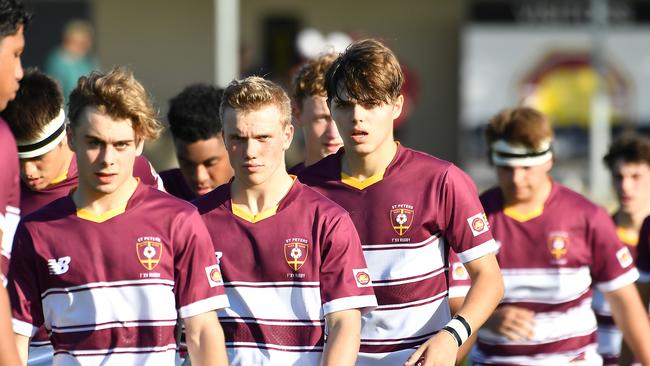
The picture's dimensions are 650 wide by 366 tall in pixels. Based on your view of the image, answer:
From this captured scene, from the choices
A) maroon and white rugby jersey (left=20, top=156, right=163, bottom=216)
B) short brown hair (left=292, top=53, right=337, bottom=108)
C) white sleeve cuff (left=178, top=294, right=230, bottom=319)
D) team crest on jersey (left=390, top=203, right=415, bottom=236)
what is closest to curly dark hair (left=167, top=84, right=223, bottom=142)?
short brown hair (left=292, top=53, right=337, bottom=108)

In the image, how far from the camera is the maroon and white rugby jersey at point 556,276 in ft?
22.1

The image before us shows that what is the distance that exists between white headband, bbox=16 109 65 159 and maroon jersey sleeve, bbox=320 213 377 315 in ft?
4.62

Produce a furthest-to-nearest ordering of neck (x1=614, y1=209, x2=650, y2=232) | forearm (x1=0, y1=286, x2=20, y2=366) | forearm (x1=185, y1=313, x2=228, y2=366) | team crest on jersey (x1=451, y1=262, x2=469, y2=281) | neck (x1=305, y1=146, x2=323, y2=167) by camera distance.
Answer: neck (x1=614, y1=209, x2=650, y2=232), neck (x1=305, y1=146, x2=323, y2=167), team crest on jersey (x1=451, y1=262, x2=469, y2=281), forearm (x1=185, y1=313, x2=228, y2=366), forearm (x1=0, y1=286, x2=20, y2=366)

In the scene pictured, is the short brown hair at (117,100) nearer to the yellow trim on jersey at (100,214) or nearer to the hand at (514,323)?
the yellow trim on jersey at (100,214)

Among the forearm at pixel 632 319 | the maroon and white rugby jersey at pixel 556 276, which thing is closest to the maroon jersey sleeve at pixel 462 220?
the forearm at pixel 632 319

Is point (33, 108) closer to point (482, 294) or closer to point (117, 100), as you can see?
point (117, 100)

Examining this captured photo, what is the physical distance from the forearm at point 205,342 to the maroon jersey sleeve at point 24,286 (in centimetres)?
55

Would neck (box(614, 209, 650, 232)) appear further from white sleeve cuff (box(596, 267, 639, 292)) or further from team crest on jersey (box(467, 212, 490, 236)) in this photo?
team crest on jersey (box(467, 212, 490, 236))

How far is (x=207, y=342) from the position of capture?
471 cm

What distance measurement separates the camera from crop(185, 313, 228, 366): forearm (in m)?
4.68

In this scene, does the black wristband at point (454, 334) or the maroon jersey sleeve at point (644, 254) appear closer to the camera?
the black wristband at point (454, 334)

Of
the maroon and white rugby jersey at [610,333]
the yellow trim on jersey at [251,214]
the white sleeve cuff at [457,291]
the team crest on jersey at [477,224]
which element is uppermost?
the yellow trim on jersey at [251,214]

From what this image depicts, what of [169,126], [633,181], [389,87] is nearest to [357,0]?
[633,181]

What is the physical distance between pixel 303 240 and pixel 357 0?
52.5 ft
